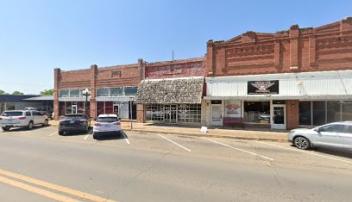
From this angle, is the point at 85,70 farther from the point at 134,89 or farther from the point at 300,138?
the point at 300,138

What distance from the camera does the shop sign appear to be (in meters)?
23.9

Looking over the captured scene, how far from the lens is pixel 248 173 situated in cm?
840

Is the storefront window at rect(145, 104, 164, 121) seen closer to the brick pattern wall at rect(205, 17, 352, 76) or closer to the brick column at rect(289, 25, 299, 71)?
the brick pattern wall at rect(205, 17, 352, 76)

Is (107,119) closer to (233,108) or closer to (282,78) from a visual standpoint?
(233,108)

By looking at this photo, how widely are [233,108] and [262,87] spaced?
318 cm

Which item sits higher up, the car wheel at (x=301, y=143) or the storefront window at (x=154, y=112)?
the storefront window at (x=154, y=112)

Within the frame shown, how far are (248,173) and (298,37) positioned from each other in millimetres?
16463

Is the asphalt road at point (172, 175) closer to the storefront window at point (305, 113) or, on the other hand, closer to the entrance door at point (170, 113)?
the storefront window at point (305, 113)

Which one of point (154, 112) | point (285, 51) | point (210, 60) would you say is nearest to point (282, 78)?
point (285, 51)

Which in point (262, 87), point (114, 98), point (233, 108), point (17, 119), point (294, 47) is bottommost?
point (17, 119)

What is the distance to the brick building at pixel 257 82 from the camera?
20250 mm

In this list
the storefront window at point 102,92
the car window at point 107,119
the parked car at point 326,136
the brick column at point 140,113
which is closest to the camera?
the parked car at point 326,136

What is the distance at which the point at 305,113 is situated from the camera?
21422 millimetres

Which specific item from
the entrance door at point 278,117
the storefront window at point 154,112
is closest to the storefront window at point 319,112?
the entrance door at point 278,117
